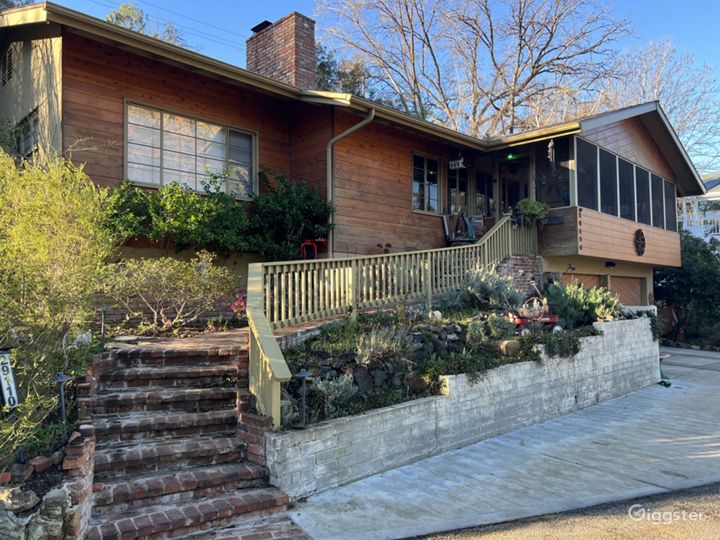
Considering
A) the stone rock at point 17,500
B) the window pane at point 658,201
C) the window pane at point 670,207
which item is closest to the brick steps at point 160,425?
the stone rock at point 17,500

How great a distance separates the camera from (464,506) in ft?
13.8

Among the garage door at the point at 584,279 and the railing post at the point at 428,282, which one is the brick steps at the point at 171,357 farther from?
the garage door at the point at 584,279

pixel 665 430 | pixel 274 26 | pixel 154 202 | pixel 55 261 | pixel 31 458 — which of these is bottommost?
pixel 665 430

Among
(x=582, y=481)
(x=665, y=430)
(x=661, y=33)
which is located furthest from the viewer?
(x=661, y=33)

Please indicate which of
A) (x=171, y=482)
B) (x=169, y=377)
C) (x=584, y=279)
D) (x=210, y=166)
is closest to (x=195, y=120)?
(x=210, y=166)

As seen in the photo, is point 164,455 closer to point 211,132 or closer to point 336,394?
point 336,394

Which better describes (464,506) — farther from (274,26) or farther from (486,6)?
(486,6)

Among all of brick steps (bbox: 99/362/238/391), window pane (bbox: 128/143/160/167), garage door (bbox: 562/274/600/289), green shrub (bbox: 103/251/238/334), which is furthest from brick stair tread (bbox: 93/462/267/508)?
garage door (bbox: 562/274/600/289)

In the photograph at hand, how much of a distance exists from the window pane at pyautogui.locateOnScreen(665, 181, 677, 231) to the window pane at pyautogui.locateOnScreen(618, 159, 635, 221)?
10.1ft

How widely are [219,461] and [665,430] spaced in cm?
584

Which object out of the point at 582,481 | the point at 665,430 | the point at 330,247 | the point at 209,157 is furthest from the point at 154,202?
the point at 665,430

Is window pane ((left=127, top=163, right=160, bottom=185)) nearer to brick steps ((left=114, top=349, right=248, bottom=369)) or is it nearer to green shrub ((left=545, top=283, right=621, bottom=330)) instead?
brick steps ((left=114, top=349, right=248, bottom=369))

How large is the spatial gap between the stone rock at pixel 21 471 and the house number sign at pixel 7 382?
14.7 inches

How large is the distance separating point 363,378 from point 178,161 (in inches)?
220
